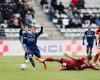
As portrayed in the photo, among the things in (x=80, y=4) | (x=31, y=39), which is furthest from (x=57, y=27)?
(x=31, y=39)

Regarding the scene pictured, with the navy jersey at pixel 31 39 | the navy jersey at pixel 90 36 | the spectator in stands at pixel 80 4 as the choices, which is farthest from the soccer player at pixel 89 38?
the spectator in stands at pixel 80 4

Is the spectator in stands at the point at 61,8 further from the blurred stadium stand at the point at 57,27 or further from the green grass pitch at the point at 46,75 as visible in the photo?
the green grass pitch at the point at 46,75

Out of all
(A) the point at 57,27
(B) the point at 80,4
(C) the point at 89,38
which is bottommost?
(A) the point at 57,27

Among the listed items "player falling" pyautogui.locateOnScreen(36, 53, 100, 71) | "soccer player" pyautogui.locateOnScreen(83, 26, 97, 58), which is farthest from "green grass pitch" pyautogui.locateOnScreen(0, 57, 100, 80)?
"soccer player" pyautogui.locateOnScreen(83, 26, 97, 58)

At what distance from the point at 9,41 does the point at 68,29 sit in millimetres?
5788

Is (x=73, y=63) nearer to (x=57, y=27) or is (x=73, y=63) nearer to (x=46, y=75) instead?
(x=46, y=75)

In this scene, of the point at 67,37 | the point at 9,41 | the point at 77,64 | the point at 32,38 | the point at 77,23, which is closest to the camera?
the point at 77,64

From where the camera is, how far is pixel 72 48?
3553cm

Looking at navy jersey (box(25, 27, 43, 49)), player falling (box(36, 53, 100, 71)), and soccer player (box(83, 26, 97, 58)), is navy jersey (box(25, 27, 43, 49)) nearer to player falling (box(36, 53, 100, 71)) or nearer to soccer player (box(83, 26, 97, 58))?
player falling (box(36, 53, 100, 71))

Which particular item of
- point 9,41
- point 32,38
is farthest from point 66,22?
point 32,38

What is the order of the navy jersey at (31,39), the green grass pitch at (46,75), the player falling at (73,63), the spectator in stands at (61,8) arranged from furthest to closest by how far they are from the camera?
the spectator in stands at (61,8) < the navy jersey at (31,39) < the player falling at (73,63) < the green grass pitch at (46,75)

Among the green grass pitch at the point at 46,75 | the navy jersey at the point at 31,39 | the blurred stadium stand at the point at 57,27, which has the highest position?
the navy jersey at the point at 31,39

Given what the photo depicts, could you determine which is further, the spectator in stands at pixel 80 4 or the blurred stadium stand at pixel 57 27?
the spectator in stands at pixel 80 4

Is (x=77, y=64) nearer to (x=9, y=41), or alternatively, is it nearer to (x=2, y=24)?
(x=9, y=41)
